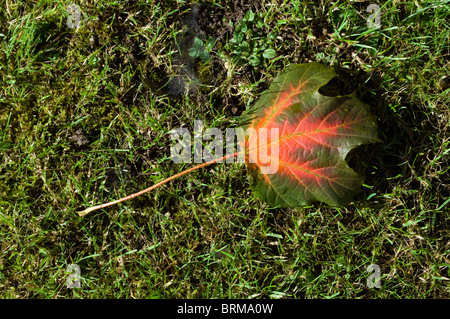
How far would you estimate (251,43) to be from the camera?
2492 millimetres

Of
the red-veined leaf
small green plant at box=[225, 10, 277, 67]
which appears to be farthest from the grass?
the red-veined leaf

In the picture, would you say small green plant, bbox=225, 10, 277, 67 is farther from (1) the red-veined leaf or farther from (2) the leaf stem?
(2) the leaf stem

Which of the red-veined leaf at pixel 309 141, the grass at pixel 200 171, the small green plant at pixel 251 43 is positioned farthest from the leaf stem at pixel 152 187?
the small green plant at pixel 251 43

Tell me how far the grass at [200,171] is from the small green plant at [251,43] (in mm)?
26

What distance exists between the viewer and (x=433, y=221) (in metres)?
2.44

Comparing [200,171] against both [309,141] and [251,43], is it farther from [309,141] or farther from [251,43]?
[251,43]

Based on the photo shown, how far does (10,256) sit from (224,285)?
1.34 m

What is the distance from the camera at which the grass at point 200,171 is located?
2447 millimetres

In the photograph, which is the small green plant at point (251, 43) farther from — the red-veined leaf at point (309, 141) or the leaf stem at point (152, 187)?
the leaf stem at point (152, 187)

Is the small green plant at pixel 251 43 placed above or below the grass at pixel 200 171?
above

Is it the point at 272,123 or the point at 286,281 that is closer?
the point at 272,123

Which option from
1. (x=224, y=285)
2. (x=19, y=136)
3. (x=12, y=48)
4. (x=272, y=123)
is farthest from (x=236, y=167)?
(x=12, y=48)

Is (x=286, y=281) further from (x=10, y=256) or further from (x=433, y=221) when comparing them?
(x=10, y=256)

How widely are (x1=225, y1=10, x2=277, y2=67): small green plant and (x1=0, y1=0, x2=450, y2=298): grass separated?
26 mm
